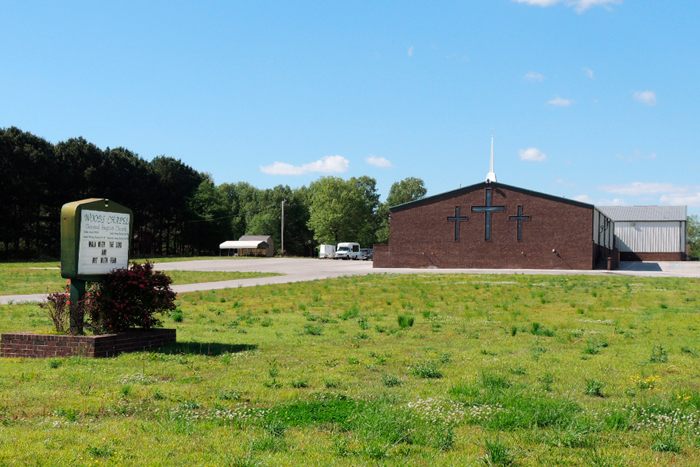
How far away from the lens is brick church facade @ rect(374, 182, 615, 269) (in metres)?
49.9

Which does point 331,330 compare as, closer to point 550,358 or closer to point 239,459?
point 550,358

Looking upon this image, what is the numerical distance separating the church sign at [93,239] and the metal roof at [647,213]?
73.7 m

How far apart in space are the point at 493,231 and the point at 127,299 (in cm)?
4511

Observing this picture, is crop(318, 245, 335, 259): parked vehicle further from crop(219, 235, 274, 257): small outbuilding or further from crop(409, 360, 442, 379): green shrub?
crop(409, 360, 442, 379): green shrub

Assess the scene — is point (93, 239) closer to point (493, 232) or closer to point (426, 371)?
point (426, 371)

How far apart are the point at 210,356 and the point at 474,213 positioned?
45339 mm

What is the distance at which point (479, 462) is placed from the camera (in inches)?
181

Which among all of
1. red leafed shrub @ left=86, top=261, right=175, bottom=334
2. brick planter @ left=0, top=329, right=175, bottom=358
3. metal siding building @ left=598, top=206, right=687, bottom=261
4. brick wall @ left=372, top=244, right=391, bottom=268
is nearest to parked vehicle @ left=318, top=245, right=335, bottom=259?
brick wall @ left=372, top=244, right=391, bottom=268

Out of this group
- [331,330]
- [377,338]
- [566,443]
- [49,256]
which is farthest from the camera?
→ [49,256]

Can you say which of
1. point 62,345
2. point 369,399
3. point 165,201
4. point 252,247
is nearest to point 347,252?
point 252,247

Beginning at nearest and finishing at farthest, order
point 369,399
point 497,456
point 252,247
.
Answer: point 497,456
point 369,399
point 252,247

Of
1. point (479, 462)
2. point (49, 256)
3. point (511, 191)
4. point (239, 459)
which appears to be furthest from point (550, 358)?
point (49, 256)

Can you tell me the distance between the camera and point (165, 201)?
9431 cm

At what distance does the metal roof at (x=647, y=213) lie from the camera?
74.6m
